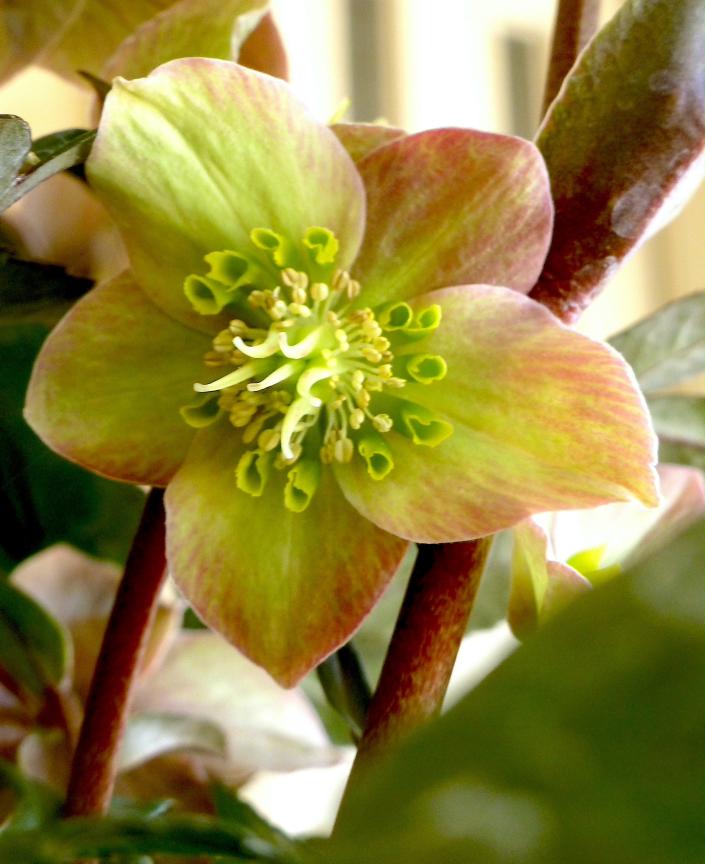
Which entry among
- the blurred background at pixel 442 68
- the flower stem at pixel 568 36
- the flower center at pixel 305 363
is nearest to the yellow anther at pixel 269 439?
the flower center at pixel 305 363

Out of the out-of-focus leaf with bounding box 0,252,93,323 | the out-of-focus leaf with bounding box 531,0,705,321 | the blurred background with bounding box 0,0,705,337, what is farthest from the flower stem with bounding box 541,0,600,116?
the blurred background with bounding box 0,0,705,337

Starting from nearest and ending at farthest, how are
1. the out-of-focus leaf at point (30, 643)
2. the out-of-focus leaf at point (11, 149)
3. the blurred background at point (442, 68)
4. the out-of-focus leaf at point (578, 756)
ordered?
the out-of-focus leaf at point (578, 756) → the out-of-focus leaf at point (11, 149) → the out-of-focus leaf at point (30, 643) → the blurred background at point (442, 68)

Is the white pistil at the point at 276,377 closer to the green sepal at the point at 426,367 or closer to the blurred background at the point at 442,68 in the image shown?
the green sepal at the point at 426,367

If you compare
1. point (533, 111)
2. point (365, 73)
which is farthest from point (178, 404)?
point (533, 111)

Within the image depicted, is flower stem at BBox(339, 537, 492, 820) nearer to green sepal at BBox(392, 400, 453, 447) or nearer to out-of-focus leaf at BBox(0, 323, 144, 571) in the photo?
green sepal at BBox(392, 400, 453, 447)

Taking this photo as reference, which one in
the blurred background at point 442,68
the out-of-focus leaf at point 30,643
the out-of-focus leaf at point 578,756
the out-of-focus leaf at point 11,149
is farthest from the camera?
the blurred background at point 442,68

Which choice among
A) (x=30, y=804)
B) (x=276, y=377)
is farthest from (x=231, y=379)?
(x=30, y=804)

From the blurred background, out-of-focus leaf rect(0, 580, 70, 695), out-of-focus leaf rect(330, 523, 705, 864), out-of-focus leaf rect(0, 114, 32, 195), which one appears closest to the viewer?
out-of-focus leaf rect(330, 523, 705, 864)

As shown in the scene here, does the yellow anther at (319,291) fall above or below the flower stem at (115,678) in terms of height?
above
